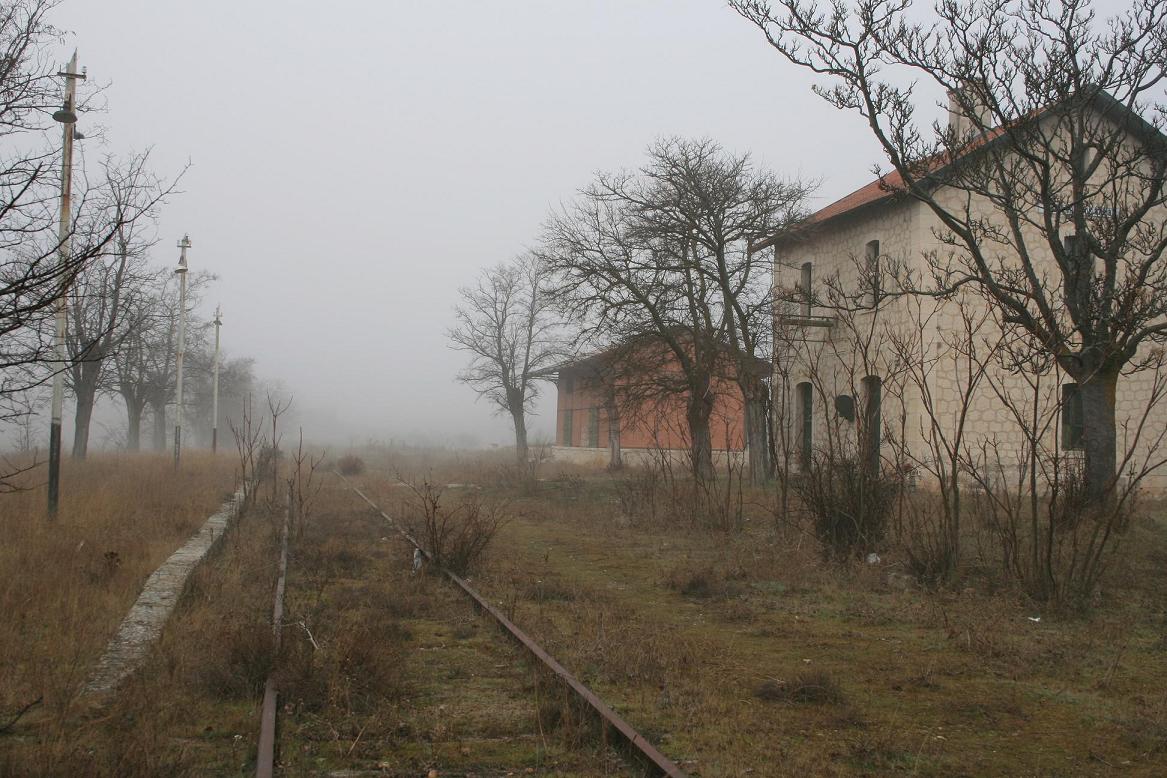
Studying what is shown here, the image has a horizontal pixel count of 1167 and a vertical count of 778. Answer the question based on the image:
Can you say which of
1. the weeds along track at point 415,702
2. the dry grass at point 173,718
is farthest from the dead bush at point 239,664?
the weeds along track at point 415,702

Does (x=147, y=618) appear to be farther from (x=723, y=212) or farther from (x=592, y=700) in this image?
(x=723, y=212)

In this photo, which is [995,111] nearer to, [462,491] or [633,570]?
[633,570]

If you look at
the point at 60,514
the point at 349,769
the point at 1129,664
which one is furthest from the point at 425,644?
the point at 60,514

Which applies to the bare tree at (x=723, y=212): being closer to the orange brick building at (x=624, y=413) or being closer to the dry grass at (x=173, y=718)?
the orange brick building at (x=624, y=413)

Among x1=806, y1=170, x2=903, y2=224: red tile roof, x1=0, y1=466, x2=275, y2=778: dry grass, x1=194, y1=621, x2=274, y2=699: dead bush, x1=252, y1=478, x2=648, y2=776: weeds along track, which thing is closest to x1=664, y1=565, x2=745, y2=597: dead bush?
x1=252, y1=478, x2=648, y2=776: weeds along track

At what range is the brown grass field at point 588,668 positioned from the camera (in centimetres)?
426

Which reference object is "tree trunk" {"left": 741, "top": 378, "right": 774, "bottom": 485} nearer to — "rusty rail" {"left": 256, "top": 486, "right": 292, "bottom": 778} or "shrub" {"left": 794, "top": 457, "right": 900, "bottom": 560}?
"shrub" {"left": 794, "top": 457, "right": 900, "bottom": 560}

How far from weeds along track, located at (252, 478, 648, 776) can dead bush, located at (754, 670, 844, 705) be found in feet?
4.11

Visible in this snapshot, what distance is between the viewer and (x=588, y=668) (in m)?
5.79

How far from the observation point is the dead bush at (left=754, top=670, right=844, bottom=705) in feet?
17.1

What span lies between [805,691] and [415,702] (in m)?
2.38

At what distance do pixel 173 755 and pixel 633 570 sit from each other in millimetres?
6969

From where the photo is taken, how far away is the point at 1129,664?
6199mm

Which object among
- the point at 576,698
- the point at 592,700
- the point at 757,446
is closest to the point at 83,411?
the point at 757,446
